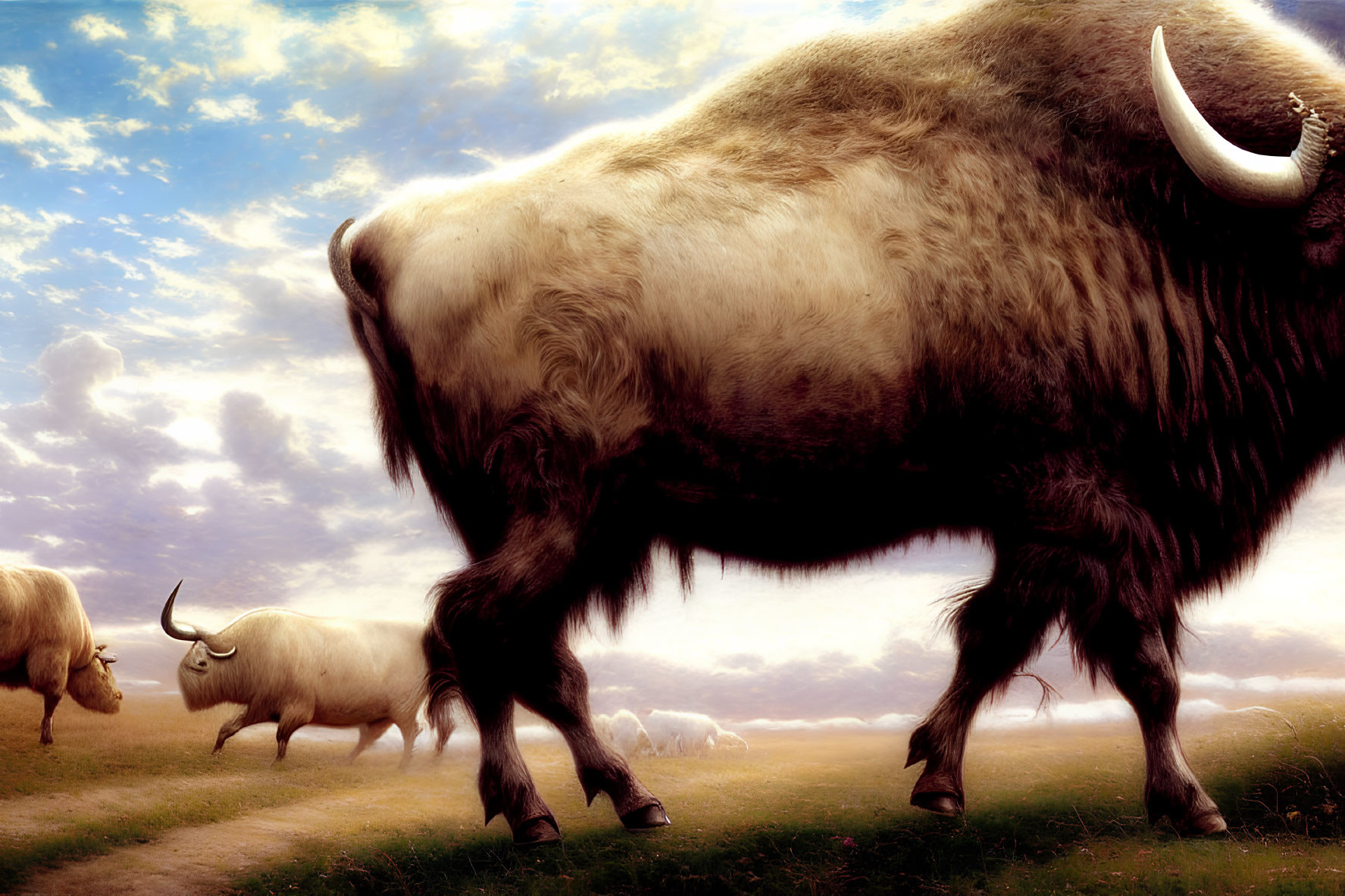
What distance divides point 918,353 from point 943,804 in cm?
111

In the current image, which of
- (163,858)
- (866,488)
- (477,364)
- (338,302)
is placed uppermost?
(338,302)

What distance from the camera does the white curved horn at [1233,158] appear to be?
2.04 meters

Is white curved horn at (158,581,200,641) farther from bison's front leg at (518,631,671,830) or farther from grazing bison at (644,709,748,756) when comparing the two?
grazing bison at (644,709,748,756)

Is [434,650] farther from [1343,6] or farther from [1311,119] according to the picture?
[1343,6]

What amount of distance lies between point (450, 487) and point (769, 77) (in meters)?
1.32

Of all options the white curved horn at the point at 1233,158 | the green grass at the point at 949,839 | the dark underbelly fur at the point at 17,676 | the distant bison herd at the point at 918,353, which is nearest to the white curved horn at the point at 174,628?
the dark underbelly fur at the point at 17,676

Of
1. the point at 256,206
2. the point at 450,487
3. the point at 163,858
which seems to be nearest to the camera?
the point at 450,487

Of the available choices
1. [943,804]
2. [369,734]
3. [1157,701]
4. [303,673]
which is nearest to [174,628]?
[303,673]

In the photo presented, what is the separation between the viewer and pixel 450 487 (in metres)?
2.24

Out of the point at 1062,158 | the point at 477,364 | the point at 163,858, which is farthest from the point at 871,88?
the point at 163,858

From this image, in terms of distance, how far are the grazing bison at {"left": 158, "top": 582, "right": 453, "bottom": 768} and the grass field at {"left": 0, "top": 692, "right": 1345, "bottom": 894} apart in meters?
0.10

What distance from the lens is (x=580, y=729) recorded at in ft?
7.41

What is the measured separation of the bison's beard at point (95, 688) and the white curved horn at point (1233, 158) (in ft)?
10.6

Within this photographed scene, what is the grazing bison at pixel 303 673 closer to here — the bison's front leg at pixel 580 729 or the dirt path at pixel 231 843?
the dirt path at pixel 231 843
